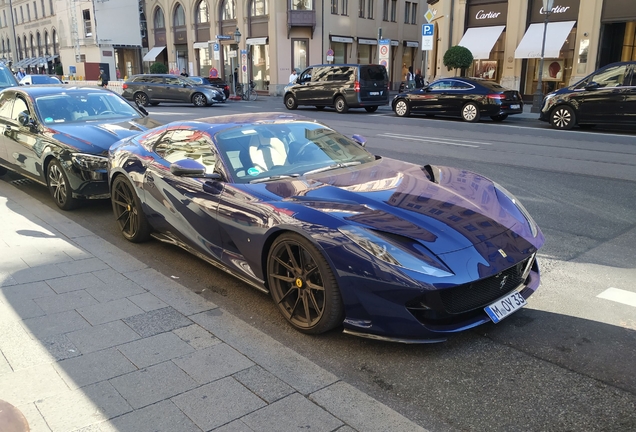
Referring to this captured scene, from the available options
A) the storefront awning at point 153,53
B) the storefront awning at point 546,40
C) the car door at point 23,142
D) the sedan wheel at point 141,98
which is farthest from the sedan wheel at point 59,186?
the storefront awning at point 153,53

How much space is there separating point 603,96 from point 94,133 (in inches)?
532

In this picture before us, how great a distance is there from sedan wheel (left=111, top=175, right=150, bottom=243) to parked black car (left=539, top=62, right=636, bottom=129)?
13789 mm

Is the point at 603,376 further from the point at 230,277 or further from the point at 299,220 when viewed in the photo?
the point at 230,277

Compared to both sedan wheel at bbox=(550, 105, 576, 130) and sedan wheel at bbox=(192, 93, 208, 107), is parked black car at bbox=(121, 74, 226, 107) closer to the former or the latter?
sedan wheel at bbox=(192, 93, 208, 107)

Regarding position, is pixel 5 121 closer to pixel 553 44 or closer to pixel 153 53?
pixel 553 44

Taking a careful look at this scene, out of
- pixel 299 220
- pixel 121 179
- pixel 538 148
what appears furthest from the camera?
pixel 538 148

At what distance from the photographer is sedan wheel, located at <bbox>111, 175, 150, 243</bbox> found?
555 centimetres

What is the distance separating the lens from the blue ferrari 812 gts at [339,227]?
3287 mm

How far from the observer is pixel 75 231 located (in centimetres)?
627

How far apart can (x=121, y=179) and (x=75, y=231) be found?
1044 millimetres

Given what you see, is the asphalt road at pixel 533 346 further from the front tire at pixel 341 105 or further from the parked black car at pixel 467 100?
the front tire at pixel 341 105

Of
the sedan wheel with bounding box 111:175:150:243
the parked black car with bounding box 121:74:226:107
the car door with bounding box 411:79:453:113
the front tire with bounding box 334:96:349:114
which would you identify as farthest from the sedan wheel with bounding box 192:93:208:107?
the sedan wheel with bounding box 111:175:150:243

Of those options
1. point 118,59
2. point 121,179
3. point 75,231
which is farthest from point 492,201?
point 118,59

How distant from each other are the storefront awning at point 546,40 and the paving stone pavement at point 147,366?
24714 mm
